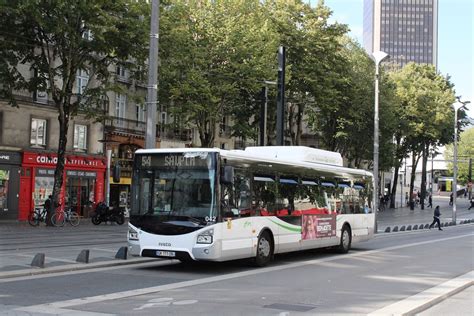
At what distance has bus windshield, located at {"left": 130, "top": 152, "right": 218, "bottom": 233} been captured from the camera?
13.1m

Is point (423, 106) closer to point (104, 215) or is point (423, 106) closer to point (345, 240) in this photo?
point (104, 215)

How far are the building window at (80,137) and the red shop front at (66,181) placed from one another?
890mm

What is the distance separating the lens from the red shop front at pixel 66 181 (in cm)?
3516

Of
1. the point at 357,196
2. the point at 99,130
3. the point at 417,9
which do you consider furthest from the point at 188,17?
the point at 417,9

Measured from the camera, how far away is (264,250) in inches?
587

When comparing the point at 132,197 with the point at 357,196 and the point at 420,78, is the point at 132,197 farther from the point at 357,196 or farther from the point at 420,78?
the point at 420,78

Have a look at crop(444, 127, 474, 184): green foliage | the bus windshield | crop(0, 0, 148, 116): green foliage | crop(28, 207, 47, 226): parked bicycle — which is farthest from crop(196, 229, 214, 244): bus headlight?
crop(444, 127, 474, 184): green foliage

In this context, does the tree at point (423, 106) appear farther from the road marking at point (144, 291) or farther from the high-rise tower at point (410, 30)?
the high-rise tower at point (410, 30)

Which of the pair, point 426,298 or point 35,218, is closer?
point 426,298

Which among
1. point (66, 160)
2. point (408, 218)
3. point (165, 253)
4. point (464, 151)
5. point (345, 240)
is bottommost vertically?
point (408, 218)

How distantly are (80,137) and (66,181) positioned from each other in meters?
3.28

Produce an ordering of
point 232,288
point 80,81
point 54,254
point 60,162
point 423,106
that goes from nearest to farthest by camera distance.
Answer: point 232,288 → point 54,254 → point 60,162 → point 80,81 → point 423,106

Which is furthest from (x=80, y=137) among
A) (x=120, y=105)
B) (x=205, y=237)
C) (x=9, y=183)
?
(x=205, y=237)

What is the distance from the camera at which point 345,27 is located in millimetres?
41375
